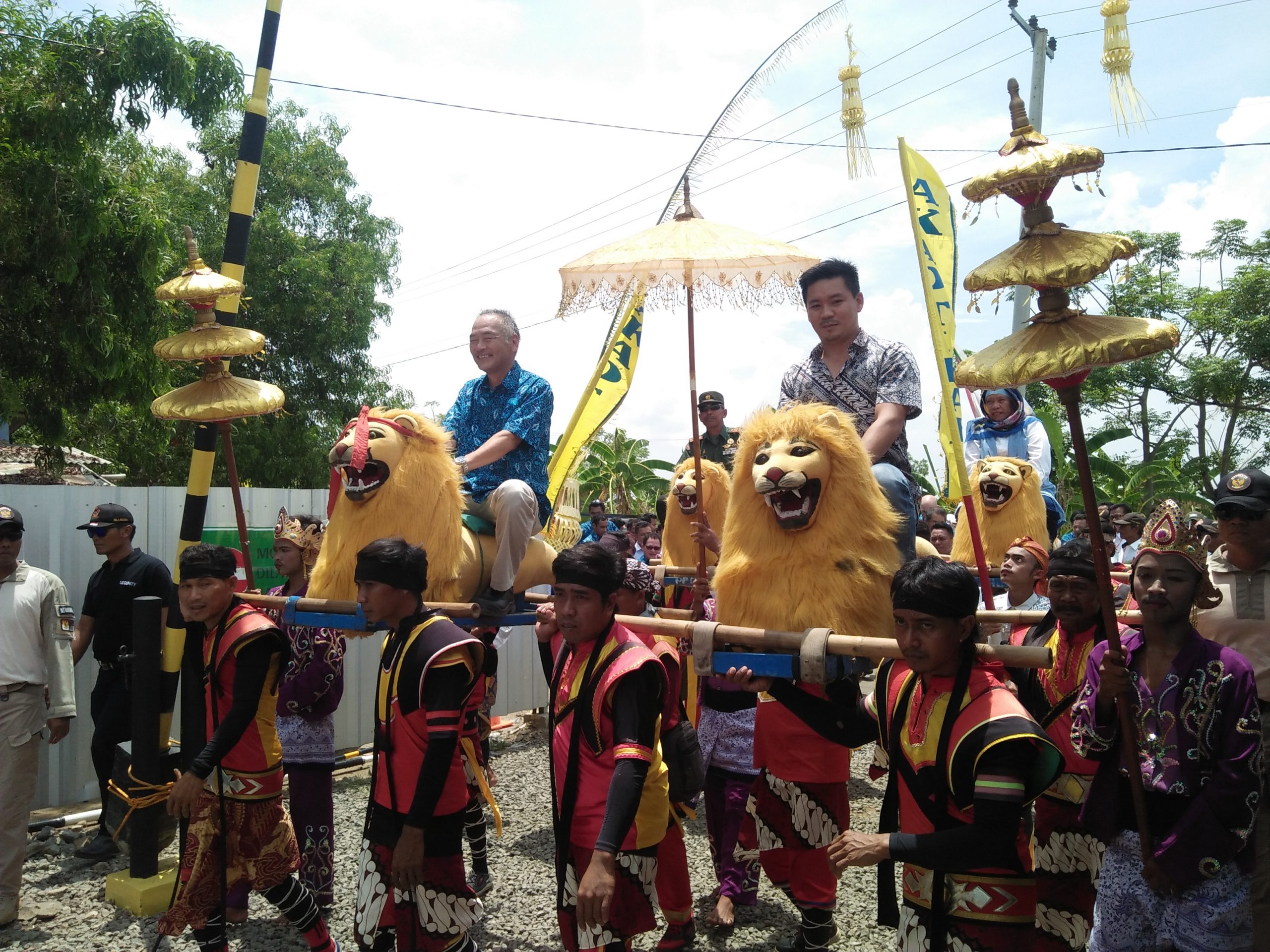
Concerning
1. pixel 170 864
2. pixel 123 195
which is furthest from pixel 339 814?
pixel 123 195

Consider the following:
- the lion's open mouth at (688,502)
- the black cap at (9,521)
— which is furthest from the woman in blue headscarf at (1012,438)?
the black cap at (9,521)

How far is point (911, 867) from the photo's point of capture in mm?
2705

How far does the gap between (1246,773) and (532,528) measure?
134 inches

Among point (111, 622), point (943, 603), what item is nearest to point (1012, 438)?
point (943, 603)

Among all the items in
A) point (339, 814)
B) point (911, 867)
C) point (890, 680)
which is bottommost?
point (339, 814)

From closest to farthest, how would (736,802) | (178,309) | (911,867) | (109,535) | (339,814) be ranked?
(911,867), (736,802), (109,535), (339,814), (178,309)

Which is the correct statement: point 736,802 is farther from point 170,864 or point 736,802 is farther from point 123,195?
point 123,195

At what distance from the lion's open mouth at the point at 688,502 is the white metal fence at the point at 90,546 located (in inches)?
128

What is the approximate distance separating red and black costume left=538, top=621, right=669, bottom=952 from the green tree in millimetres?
8786

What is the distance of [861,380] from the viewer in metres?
4.27

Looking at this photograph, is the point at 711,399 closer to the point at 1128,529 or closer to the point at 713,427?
the point at 713,427

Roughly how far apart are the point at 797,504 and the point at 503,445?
199cm

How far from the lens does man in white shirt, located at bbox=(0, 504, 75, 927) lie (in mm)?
5035

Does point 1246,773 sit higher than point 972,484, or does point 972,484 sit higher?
point 972,484
